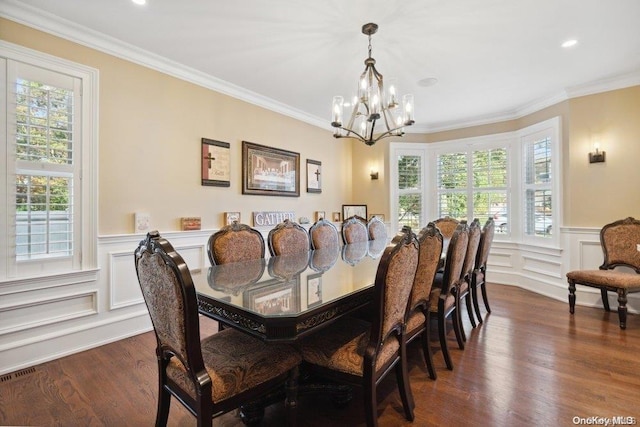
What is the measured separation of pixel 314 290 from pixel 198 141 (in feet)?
8.26

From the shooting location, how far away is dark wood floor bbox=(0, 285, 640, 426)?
1.73m

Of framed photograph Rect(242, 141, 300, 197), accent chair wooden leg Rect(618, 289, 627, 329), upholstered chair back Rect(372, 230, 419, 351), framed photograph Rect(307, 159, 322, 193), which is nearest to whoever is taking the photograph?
upholstered chair back Rect(372, 230, 419, 351)

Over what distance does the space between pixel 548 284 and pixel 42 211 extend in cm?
562

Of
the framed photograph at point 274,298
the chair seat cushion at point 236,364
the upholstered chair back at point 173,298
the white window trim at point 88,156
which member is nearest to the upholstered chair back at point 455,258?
the framed photograph at point 274,298

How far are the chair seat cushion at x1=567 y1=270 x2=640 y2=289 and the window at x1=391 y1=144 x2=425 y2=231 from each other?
7.93 feet

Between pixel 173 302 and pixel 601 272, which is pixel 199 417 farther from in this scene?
pixel 601 272

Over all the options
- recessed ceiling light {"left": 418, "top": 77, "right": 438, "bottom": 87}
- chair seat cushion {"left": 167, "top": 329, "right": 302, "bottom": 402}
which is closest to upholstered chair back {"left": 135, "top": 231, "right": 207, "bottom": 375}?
chair seat cushion {"left": 167, "top": 329, "right": 302, "bottom": 402}

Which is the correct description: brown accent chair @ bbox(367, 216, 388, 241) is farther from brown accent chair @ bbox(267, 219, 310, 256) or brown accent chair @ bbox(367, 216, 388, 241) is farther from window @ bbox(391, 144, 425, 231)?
brown accent chair @ bbox(267, 219, 310, 256)

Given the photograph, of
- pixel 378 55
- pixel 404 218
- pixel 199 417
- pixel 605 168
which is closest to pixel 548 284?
pixel 605 168

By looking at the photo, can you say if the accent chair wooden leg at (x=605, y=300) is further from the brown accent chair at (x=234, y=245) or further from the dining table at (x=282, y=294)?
the brown accent chair at (x=234, y=245)

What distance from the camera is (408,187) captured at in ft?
18.0

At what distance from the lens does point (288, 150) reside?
4.48 meters

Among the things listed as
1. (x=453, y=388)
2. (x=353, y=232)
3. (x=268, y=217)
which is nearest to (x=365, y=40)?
(x=353, y=232)
